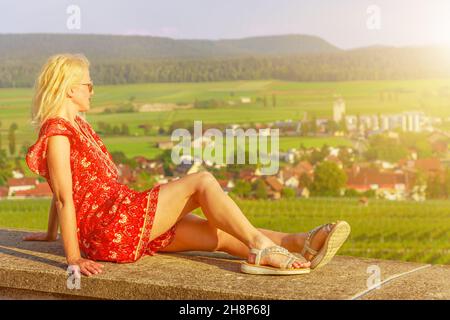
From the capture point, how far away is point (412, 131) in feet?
98.0

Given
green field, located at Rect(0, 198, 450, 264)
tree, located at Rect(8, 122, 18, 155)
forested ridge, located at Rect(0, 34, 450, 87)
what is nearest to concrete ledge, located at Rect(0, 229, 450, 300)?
green field, located at Rect(0, 198, 450, 264)

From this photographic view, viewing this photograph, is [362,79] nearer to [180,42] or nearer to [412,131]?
[412,131]

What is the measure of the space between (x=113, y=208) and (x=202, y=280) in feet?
1.62

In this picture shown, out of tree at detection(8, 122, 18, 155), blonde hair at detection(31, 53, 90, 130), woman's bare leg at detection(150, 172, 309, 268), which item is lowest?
tree at detection(8, 122, 18, 155)

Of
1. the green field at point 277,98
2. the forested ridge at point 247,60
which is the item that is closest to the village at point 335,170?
the green field at point 277,98

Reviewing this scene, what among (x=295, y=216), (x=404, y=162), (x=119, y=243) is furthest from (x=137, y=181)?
(x=119, y=243)

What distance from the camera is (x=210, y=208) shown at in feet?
10.2

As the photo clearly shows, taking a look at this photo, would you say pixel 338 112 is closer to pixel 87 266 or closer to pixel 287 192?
pixel 287 192

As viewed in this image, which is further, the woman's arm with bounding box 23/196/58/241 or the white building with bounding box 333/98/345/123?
the white building with bounding box 333/98/345/123

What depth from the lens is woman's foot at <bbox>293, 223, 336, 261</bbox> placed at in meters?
3.07

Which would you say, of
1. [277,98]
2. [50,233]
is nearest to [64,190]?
[50,233]

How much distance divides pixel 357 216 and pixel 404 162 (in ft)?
28.2

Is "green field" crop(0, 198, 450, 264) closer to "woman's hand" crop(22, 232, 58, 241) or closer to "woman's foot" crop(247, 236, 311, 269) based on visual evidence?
"woman's hand" crop(22, 232, 58, 241)

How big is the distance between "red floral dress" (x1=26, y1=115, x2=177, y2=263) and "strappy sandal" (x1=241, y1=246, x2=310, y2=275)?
426 millimetres
